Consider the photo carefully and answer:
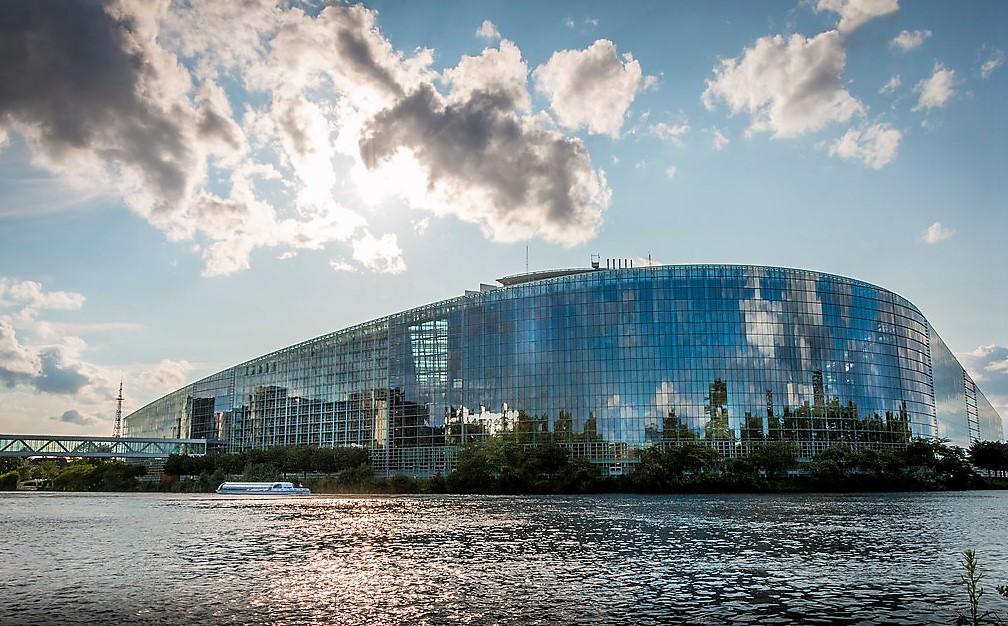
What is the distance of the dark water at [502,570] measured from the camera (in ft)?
113

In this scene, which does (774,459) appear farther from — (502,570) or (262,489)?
A: (502,570)

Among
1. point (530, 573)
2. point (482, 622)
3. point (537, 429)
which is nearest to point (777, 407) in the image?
point (537, 429)

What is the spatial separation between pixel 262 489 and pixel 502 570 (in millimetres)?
134521

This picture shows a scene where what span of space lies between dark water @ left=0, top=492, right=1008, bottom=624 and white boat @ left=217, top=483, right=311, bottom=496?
259 ft

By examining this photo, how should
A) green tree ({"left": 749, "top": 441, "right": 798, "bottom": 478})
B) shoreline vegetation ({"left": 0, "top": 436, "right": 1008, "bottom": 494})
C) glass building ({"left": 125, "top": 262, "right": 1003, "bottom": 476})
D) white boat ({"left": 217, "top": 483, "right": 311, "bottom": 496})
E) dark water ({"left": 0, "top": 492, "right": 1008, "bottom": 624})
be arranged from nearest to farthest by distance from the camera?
dark water ({"left": 0, "top": 492, "right": 1008, "bottom": 624}) < shoreline vegetation ({"left": 0, "top": 436, "right": 1008, "bottom": 494}) < green tree ({"left": 749, "top": 441, "right": 798, "bottom": 478}) < white boat ({"left": 217, "top": 483, "right": 311, "bottom": 496}) < glass building ({"left": 125, "top": 262, "right": 1003, "bottom": 476})

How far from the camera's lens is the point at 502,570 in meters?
46.8

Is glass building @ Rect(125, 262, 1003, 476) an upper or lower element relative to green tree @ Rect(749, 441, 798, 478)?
upper

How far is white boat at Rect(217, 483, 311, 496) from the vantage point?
166375mm

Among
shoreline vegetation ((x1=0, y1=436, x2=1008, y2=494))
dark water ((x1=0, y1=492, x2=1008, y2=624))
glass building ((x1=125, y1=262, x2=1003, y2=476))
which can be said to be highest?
glass building ((x1=125, y1=262, x2=1003, y2=476))

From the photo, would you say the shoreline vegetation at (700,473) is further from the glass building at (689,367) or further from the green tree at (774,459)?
the glass building at (689,367)

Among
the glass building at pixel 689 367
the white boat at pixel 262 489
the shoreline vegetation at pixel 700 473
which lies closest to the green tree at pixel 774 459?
the shoreline vegetation at pixel 700 473

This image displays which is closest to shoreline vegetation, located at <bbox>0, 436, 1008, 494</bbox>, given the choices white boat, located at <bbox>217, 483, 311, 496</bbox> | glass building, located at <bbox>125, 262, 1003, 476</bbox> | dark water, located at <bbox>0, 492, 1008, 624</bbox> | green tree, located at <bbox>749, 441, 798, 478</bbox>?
green tree, located at <bbox>749, 441, 798, 478</bbox>

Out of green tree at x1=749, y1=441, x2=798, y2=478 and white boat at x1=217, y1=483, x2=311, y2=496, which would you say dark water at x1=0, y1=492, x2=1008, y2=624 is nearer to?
green tree at x1=749, y1=441, x2=798, y2=478

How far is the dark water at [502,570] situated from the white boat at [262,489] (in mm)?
78968
